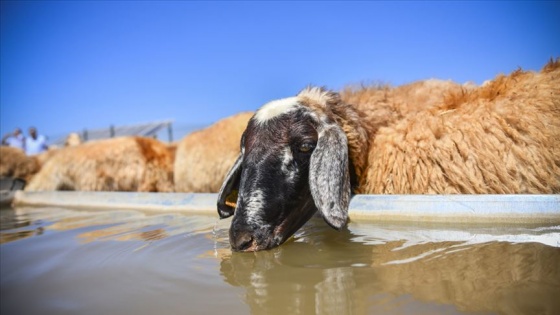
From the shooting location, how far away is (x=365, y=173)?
12.3 feet

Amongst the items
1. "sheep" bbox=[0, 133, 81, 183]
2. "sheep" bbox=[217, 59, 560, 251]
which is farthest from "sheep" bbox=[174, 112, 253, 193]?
"sheep" bbox=[0, 133, 81, 183]

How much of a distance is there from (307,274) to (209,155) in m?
4.92

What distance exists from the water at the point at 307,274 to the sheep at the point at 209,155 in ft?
10.5

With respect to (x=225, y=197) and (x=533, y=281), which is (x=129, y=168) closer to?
(x=225, y=197)

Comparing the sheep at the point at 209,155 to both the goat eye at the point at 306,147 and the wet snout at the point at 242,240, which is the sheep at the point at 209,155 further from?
the wet snout at the point at 242,240

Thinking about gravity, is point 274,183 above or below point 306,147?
below

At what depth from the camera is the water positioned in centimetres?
162

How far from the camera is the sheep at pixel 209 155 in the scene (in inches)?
255

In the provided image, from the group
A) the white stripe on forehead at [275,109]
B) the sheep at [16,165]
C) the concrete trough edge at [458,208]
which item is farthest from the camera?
the sheep at [16,165]

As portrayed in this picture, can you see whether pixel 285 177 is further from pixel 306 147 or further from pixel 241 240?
pixel 241 240

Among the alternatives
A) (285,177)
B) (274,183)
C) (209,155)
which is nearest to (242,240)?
(274,183)

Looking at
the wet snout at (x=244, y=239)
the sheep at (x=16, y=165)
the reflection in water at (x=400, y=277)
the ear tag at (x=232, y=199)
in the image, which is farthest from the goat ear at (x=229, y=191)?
the sheep at (x=16, y=165)

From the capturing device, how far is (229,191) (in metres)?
3.45

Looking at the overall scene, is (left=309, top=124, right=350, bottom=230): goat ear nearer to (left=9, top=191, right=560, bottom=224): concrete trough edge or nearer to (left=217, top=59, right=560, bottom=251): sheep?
(left=217, top=59, right=560, bottom=251): sheep
